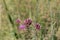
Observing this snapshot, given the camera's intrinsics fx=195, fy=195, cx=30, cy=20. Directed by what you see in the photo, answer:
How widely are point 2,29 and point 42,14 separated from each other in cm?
44

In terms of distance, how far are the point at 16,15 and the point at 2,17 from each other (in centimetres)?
17

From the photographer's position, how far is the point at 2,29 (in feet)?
6.55

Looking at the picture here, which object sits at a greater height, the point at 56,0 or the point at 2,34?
the point at 56,0

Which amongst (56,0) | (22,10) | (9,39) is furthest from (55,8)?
(9,39)

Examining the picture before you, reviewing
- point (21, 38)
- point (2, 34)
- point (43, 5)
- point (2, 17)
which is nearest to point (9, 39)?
point (2, 34)

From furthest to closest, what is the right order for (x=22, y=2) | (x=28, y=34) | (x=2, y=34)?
(x=22, y=2)
(x=2, y=34)
(x=28, y=34)

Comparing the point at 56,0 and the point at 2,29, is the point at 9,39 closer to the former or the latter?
the point at 2,29

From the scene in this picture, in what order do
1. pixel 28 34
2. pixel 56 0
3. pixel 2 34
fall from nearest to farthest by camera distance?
pixel 28 34 → pixel 2 34 → pixel 56 0

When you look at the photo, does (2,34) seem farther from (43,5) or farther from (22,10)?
(43,5)

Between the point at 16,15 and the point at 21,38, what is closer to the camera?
the point at 21,38

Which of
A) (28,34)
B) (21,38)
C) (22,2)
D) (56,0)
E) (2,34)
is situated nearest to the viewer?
(21,38)

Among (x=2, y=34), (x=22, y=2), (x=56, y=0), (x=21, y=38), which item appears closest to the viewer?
(x=21, y=38)

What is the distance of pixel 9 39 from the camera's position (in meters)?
1.81

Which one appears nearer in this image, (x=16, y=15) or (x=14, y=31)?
(x=14, y=31)
